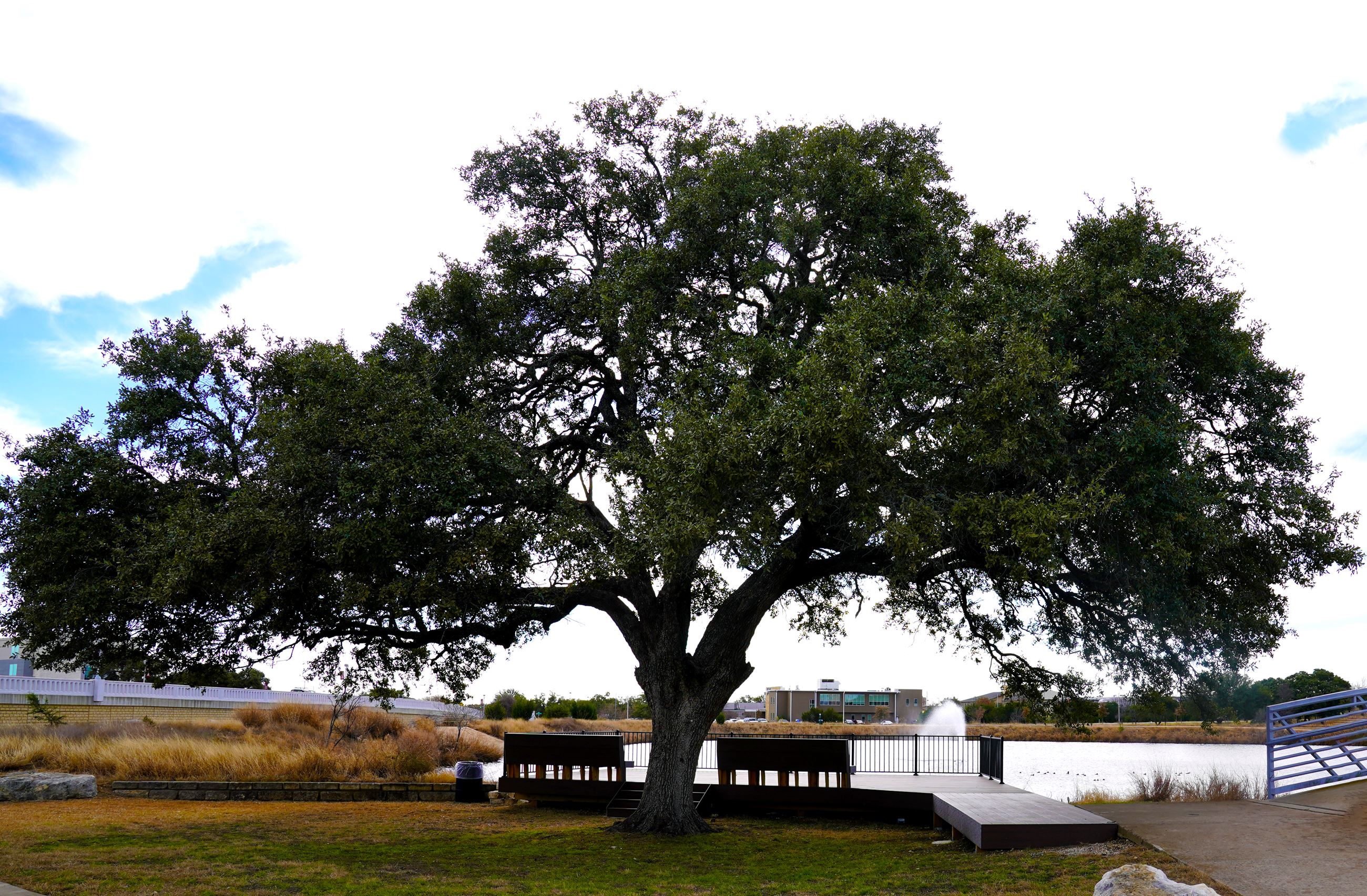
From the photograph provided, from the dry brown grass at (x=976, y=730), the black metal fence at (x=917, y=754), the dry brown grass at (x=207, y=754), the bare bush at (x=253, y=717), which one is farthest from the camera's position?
the dry brown grass at (x=976, y=730)

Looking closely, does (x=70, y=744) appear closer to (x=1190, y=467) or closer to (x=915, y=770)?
(x=915, y=770)

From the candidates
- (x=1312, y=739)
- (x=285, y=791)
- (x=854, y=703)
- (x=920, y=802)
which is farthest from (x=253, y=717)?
(x=854, y=703)

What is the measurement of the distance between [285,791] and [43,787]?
461cm

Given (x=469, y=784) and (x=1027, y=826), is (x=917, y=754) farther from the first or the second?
(x=1027, y=826)

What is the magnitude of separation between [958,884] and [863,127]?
40.9ft

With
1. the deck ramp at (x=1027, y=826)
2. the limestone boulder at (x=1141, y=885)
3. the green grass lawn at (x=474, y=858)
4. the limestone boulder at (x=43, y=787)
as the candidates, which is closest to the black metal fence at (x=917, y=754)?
the green grass lawn at (x=474, y=858)

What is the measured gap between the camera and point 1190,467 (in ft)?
43.8

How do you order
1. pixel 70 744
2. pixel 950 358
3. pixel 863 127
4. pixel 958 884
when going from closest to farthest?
1. pixel 958 884
2. pixel 950 358
3. pixel 863 127
4. pixel 70 744

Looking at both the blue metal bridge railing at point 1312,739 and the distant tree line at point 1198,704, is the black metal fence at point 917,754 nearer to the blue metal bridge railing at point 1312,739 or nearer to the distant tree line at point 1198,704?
the distant tree line at point 1198,704

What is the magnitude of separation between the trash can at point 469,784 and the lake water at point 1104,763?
3.03m

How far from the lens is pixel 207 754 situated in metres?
23.9

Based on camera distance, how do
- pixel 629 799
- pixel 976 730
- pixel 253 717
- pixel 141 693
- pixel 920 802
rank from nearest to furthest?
1. pixel 920 802
2. pixel 629 799
3. pixel 253 717
4. pixel 141 693
5. pixel 976 730

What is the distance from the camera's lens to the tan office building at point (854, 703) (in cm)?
7575

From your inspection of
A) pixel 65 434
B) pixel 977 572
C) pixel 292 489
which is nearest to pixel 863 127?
pixel 977 572
